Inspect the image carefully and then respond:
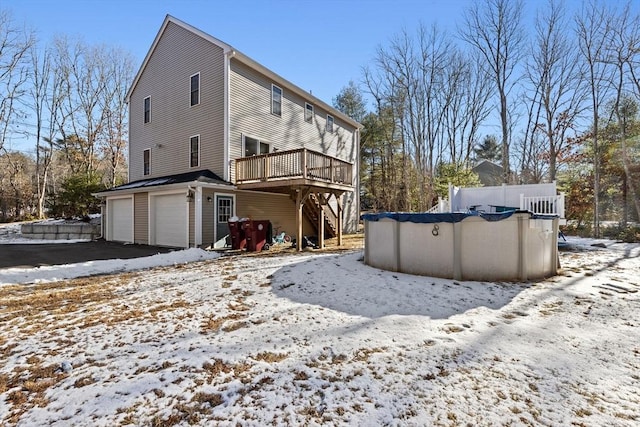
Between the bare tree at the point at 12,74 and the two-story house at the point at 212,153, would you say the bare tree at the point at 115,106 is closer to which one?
the bare tree at the point at 12,74

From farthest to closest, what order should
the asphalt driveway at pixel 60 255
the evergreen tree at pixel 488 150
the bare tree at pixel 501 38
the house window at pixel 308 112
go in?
the evergreen tree at pixel 488 150, the bare tree at pixel 501 38, the house window at pixel 308 112, the asphalt driveway at pixel 60 255

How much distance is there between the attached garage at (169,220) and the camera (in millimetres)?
10875

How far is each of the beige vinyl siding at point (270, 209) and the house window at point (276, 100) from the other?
3685 millimetres

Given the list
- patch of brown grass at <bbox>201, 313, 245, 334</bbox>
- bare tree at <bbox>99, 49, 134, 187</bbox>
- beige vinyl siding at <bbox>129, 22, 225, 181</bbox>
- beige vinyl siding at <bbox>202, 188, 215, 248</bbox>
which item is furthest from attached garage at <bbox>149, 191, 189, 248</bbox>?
bare tree at <bbox>99, 49, 134, 187</bbox>

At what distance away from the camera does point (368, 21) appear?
42.9 ft

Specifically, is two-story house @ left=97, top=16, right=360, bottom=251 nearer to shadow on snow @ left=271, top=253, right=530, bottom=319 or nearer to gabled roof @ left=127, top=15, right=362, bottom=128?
gabled roof @ left=127, top=15, right=362, bottom=128

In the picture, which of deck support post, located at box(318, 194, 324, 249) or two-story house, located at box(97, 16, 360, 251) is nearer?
two-story house, located at box(97, 16, 360, 251)

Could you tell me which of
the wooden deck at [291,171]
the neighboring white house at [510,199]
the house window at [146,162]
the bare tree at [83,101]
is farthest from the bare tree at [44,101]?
the neighboring white house at [510,199]

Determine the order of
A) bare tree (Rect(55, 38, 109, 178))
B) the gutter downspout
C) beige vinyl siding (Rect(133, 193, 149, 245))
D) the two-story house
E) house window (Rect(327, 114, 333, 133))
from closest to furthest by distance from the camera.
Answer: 1. the two-story house
2. the gutter downspout
3. beige vinyl siding (Rect(133, 193, 149, 245))
4. house window (Rect(327, 114, 333, 133))
5. bare tree (Rect(55, 38, 109, 178))

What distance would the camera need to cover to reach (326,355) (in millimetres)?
2820

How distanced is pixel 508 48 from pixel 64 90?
1194 inches

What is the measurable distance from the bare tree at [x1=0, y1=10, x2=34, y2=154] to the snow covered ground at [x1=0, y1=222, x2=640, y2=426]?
22.8 meters

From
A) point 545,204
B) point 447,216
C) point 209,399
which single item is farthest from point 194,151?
point 545,204

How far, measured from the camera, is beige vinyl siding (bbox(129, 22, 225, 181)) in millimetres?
11508
